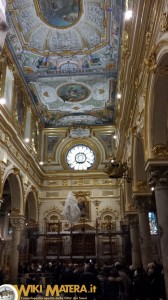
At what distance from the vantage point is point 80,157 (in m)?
22.8

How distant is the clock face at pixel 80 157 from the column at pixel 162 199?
1407 centimetres

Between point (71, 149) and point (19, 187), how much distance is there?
796cm

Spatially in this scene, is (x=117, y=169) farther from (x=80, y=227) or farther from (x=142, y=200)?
(x=80, y=227)

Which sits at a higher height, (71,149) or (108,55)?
(108,55)

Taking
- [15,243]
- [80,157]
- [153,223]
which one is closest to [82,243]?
[153,223]

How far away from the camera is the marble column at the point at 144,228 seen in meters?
10.6

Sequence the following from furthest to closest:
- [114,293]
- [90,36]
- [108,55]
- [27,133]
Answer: [27,133] < [108,55] < [90,36] < [114,293]

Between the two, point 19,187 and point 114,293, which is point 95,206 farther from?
point 114,293

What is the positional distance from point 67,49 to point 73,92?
394 centimetres

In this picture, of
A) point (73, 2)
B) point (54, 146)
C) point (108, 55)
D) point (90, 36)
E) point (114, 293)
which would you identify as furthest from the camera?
point (54, 146)

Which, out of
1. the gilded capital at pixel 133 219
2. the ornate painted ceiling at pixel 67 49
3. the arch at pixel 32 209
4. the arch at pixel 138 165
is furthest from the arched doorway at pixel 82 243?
the ornate painted ceiling at pixel 67 49

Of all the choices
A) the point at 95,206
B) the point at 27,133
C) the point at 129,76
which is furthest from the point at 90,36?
the point at 95,206

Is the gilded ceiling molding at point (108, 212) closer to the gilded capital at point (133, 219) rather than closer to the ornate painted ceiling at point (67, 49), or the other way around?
the gilded capital at point (133, 219)

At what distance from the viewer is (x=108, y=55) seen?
15.0 m
